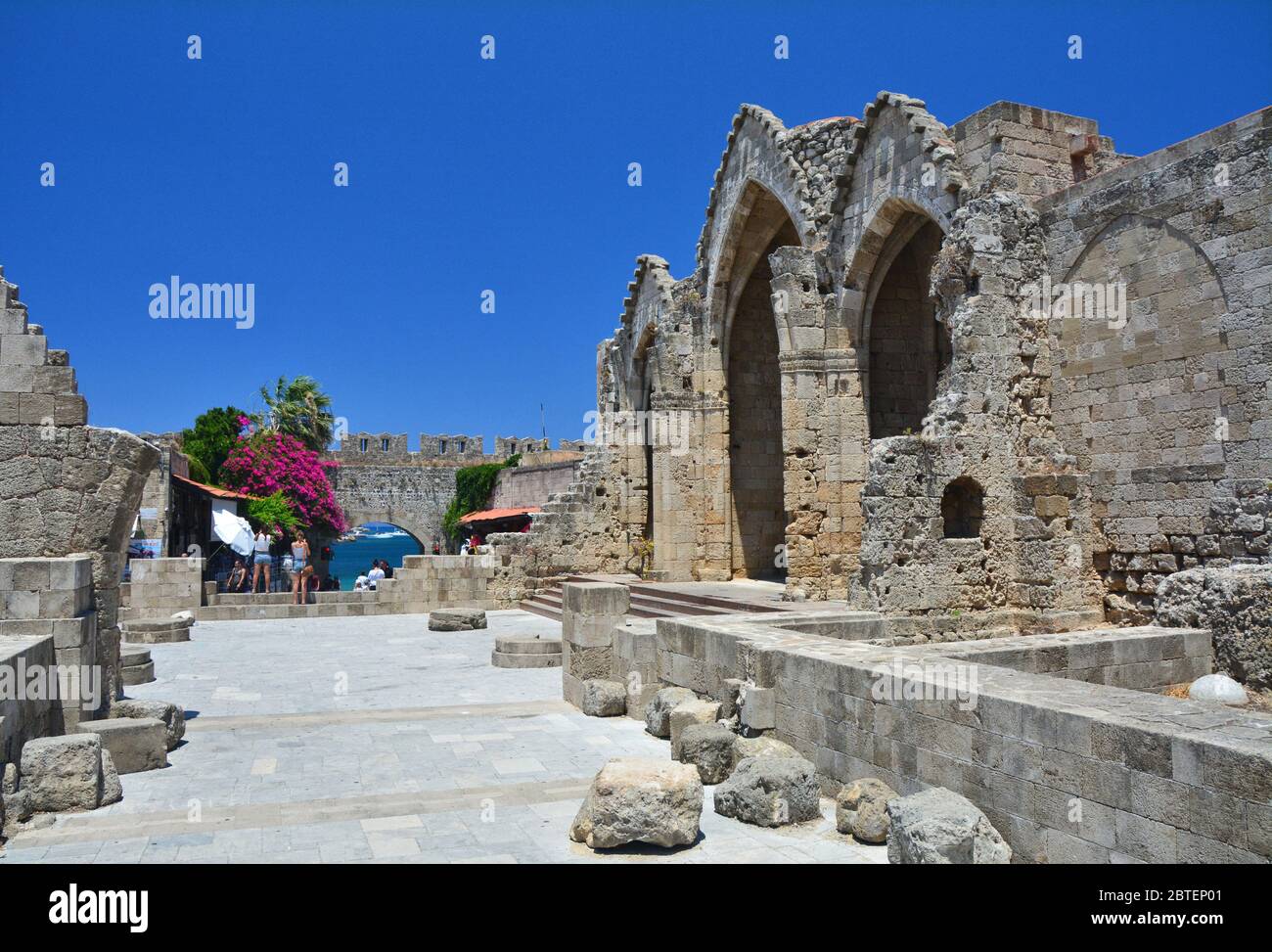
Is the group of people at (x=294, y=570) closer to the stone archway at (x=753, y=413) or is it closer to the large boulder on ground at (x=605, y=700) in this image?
the stone archway at (x=753, y=413)

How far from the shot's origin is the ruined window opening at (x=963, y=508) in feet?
36.1

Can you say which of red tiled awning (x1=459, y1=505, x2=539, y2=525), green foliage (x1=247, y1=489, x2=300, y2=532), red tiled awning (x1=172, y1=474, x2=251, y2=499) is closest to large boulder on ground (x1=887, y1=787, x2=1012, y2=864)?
red tiled awning (x1=172, y1=474, x2=251, y2=499)

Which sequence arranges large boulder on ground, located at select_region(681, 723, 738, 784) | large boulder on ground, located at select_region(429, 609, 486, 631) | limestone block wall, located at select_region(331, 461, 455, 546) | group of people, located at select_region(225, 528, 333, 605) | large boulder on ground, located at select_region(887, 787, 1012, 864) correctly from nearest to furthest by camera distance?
1. large boulder on ground, located at select_region(887, 787, 1012, 864)
2. large boulder on ground, located at select_region(681, 723, 738, 784)
3. large boulder on ground, located at select_region(429, 609, 486, 631)
4. group of people, located at select_region(225, 528, 333, 605)
5. limestone block wall, located at select_region(331, 461, 455, 546)

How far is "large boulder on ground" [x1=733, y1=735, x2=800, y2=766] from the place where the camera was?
638 centimetres

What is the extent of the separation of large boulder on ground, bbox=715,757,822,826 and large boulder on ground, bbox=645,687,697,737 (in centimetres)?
219

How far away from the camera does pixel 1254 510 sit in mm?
9117

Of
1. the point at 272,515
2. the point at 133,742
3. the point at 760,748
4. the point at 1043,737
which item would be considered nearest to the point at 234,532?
the point at 272,515

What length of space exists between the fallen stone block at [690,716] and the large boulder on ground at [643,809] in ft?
6.52

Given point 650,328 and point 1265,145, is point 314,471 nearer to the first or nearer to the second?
point 650,328

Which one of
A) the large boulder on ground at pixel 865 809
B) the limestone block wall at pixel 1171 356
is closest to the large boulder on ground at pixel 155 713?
the large boulder on ground at pixel 865 809

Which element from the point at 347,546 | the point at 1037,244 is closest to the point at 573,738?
the point at 1037,244

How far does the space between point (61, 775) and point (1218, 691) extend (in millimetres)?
7522
